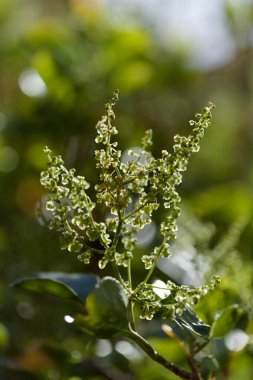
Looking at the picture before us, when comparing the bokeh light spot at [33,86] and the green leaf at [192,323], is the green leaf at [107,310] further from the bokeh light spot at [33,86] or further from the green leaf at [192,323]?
the bokeh light spot at [33,86]

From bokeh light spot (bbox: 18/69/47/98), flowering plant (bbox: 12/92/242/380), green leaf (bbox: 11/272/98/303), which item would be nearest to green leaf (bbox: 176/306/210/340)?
flowering plant (bbox: 12/92/242/380)

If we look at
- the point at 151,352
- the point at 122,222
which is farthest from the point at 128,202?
the point at 151,352

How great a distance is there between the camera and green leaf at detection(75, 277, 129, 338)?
1.86 feet

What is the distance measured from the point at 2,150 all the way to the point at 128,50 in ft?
1.32

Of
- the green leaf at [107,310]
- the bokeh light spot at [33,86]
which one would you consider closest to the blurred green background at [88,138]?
the bokeh light spot at [33,86]

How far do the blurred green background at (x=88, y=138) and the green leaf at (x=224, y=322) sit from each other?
0.06 m

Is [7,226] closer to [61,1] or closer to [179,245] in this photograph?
[179,245]

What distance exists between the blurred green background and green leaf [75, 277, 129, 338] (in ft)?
0.55

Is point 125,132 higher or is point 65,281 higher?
point 125,132

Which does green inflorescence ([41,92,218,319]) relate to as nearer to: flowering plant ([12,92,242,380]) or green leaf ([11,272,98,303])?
flowering plant ([12,92,242,380])

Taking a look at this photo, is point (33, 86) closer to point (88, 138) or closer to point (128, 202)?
point (88, 138)

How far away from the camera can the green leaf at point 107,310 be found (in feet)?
1.86

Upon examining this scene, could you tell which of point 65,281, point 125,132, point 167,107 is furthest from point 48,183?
point 167,107

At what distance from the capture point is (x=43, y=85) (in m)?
1.53
